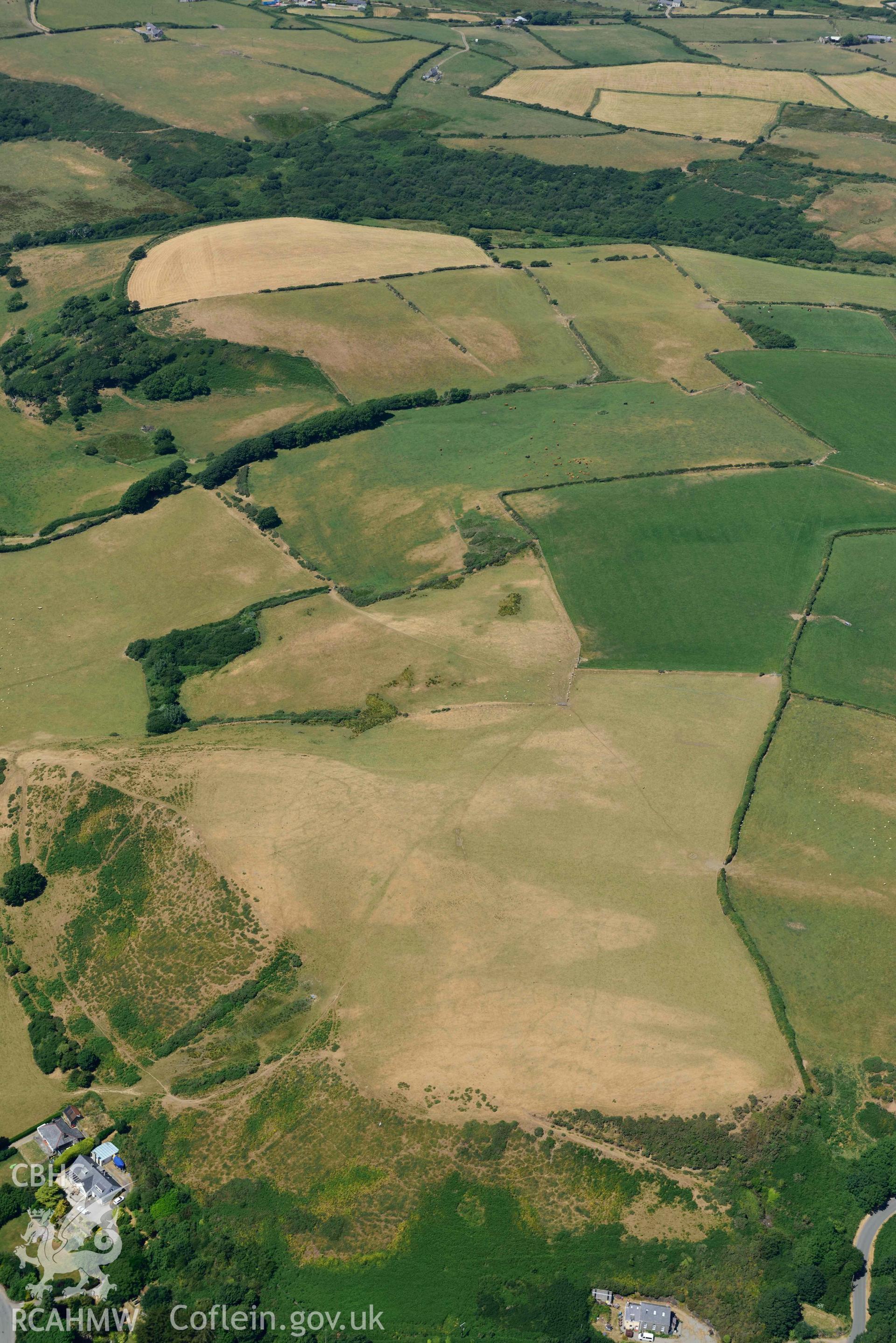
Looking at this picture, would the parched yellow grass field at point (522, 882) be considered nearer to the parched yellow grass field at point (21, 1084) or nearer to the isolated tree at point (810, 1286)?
the isolated tree at point (810, 1286)

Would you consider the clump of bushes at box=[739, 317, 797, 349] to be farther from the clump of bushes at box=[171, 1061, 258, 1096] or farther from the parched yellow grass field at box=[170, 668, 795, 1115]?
the clump of bushes at box=[171, 1061, 258, 1096]

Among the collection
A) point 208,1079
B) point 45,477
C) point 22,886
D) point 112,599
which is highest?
point 45,477

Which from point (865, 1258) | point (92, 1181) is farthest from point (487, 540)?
point (865, 1258)

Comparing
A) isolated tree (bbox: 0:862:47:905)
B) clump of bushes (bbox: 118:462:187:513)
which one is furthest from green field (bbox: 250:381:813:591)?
isolated tree (bbox: 0:862:47:905)

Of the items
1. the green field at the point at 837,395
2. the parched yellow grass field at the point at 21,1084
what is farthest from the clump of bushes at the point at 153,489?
the green field at the point at 837,395

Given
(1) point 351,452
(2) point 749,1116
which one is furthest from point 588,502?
(2) point 749,1116

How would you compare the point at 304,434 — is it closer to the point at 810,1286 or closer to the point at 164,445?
Result: the point at 164,445

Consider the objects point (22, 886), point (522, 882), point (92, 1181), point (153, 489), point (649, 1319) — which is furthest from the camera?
point (153, 489)
